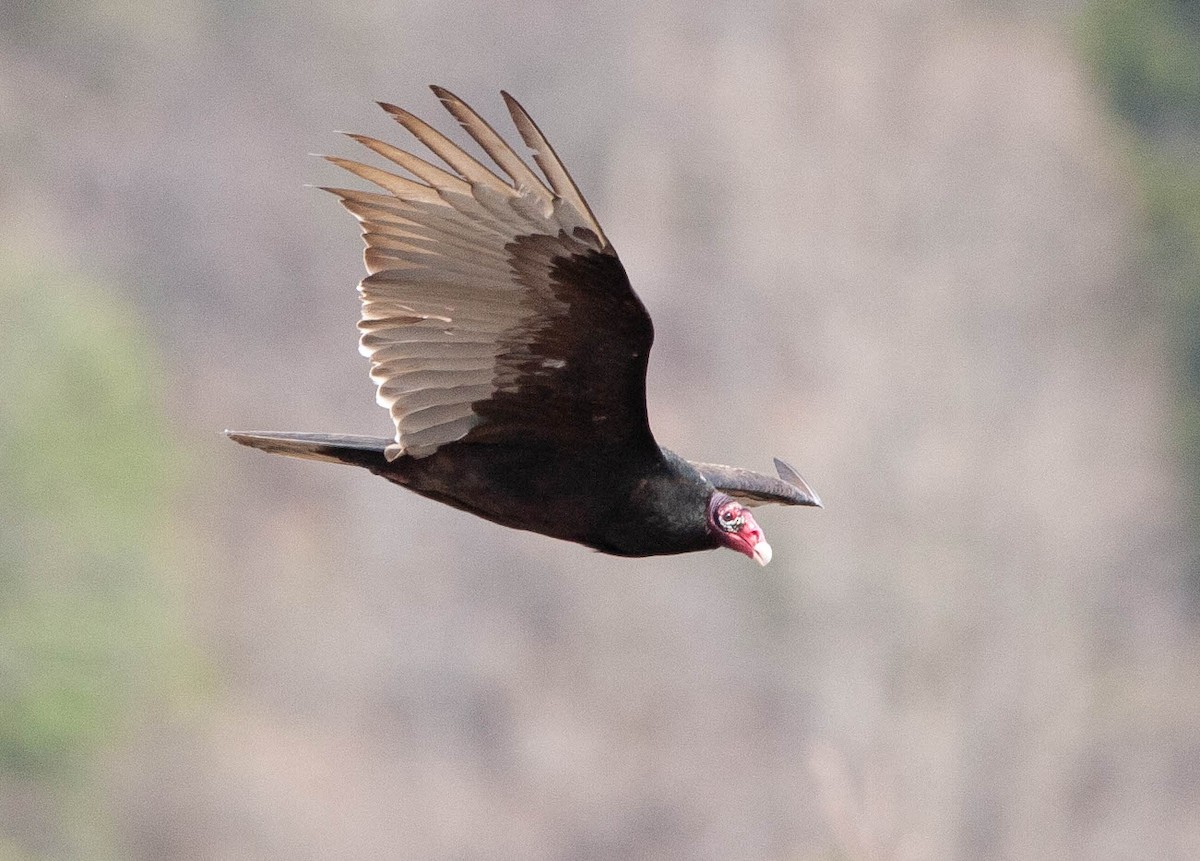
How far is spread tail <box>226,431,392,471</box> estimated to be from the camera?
441 cm

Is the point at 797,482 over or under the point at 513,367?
under

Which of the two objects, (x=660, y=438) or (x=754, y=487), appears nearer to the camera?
(x=754, y=487)

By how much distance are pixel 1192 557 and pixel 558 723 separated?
7694 mm

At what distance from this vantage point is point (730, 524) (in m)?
4.41

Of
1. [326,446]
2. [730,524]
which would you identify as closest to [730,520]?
[730,524]

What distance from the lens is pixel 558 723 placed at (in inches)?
792

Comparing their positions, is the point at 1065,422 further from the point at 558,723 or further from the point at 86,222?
the point at 86,222

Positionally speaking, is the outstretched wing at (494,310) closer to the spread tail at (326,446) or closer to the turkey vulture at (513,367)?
the turkey vulture at (513,367)

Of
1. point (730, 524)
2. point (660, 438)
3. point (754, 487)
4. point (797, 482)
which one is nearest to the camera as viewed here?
point (730, 524)

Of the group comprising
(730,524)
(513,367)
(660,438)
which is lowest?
(730,524)

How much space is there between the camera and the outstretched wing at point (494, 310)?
13.1ft

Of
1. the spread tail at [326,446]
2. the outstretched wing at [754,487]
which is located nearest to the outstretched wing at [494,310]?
the spread tail at [326,446]

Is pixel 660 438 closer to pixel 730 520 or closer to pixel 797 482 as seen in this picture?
pixel 797 482

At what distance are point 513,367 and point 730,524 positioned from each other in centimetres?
58
